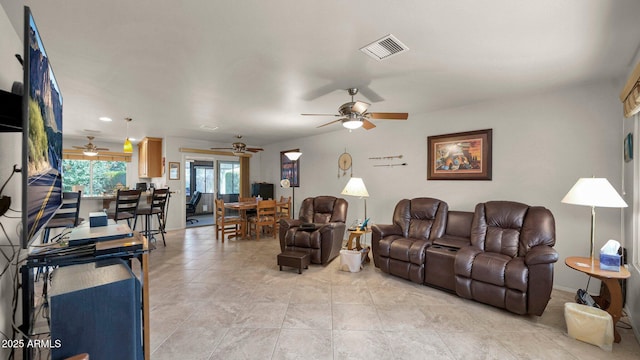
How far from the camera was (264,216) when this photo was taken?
568cm

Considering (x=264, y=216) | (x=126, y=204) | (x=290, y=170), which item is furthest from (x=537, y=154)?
(x=126, y=204)

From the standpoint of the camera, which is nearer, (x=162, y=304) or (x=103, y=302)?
(x=103, y=302)

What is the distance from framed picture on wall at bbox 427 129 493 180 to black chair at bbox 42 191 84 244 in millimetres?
5151

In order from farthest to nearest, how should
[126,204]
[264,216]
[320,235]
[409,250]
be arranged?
[264,216], [126,204], [320,235], [409,250]

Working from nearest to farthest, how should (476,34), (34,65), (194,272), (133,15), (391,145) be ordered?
(34,65) → (133,15) → (476,34) → (194,272) → (391,145)

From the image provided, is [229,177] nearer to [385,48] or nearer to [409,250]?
[409,250]

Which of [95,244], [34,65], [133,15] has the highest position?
[133,15]

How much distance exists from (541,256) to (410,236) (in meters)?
1.49

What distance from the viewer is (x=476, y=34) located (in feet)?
6.36

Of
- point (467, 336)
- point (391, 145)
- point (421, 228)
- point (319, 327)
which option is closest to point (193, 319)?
point (319, 327)

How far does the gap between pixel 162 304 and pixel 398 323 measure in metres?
2.35

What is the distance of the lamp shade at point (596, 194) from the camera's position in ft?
7.02

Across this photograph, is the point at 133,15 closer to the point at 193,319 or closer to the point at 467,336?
the point at 193,319

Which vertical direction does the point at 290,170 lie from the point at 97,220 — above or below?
above
